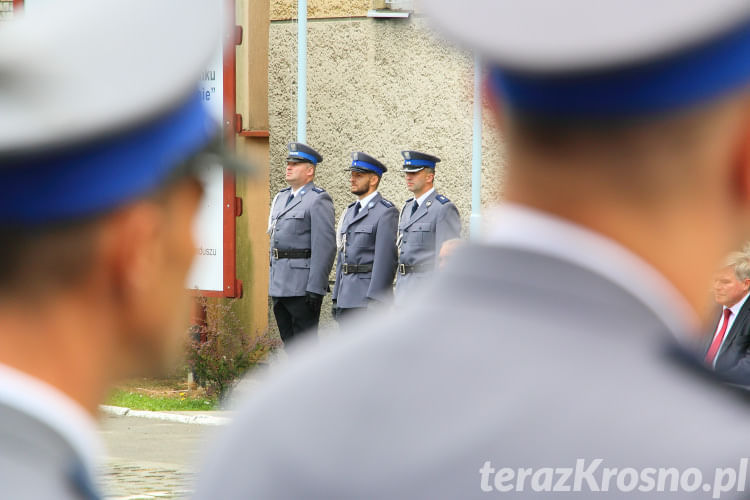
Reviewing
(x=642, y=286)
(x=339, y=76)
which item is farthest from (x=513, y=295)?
(x=339, y=76)

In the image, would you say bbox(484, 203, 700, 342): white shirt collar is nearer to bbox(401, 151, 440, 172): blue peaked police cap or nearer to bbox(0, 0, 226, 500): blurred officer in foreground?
bbox(0, 0, 226, 500): blurred officer in foreground

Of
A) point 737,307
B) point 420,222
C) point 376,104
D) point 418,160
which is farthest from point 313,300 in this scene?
point 737,307

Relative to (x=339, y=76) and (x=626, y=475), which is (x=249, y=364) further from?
(x=626, y=475)

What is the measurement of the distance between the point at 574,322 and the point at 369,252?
35.6 feet

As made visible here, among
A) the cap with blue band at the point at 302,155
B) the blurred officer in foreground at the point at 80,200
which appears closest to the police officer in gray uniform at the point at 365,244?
the cap with blue band at the point at 302,155

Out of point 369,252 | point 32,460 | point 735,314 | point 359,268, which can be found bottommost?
point 359,268

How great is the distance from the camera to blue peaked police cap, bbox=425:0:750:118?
3.30 feet

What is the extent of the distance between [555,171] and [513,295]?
0.32ft

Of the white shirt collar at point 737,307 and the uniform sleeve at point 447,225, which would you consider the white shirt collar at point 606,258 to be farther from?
the uniform sleeve at point 447,225

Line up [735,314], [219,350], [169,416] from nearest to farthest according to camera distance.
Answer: [735,314], [169,416], [219,350]

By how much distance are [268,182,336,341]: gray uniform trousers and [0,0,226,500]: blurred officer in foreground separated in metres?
10.6

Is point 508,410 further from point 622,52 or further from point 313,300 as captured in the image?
point 313,300

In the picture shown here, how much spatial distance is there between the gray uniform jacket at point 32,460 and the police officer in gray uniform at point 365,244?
1048cm

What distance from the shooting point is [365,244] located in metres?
11.9
